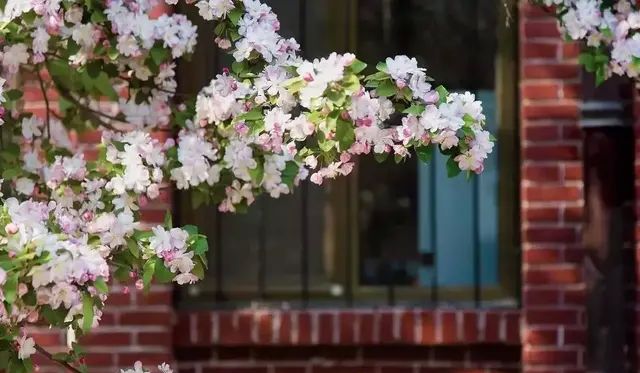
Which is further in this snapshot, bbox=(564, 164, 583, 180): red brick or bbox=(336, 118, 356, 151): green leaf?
bbox=(564, 164, 583, 180): red brick

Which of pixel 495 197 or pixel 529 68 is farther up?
pixel 529 68

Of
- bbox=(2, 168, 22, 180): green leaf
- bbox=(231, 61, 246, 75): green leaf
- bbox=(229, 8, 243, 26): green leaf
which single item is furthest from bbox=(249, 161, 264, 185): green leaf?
bbox=(2, 168, 22, 180): green leaf

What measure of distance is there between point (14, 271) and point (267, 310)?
6.35 feet

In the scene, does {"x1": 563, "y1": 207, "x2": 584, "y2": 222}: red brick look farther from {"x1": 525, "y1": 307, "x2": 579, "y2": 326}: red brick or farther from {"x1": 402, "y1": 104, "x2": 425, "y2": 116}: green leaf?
{"x1": 402, "y1": 104, "x2": 425, "y2": 116}: green leaf

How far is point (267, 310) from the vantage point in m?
3.78

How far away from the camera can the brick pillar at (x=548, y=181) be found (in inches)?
145

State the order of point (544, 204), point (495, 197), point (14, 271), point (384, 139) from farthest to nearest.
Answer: point (495, 197) → point (544, 204) → point (384, 139) → point (14, 271)

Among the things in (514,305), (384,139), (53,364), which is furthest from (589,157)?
(53,364)

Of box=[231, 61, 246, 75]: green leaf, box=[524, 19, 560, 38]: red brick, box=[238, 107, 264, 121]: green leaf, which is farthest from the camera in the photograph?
box=[524, 19, 560, 38]: red brick

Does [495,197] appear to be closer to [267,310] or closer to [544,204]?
[544,204]

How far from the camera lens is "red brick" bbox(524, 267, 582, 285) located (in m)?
3.72

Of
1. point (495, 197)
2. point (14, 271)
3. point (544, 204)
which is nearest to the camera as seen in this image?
point (14, 271)

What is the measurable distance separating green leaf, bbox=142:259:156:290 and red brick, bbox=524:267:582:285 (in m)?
1.82

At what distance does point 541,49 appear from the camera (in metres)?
3.70
